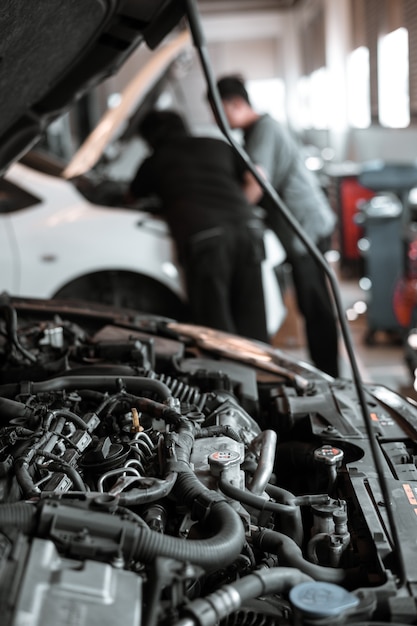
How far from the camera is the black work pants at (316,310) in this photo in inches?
192

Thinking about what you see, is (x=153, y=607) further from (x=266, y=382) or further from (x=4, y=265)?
(x=4, y=265)

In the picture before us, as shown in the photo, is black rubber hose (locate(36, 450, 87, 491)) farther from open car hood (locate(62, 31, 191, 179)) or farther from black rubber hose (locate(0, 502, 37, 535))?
open car hood (locate(62, 31, 191, 179))

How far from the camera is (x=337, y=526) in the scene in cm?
167

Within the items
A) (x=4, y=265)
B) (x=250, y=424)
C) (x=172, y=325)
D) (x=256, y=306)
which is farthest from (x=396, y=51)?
(x=250, y=424)

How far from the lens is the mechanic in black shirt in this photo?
452 centimetres

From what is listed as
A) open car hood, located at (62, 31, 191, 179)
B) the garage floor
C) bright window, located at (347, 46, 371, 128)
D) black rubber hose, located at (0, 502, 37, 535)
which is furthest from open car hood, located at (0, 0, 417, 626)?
bright window, located at (347, 46, 371, 128)

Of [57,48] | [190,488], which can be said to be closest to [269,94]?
[57,48]

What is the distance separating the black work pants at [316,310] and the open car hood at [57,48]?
2322mm

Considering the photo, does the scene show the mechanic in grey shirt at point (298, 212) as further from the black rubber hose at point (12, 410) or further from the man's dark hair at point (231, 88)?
the black rubber hose at point (12, 410)

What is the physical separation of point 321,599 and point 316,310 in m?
3.59

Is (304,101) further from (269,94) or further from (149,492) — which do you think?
(149,492)

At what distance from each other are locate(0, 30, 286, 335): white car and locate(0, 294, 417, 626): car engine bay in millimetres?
1842

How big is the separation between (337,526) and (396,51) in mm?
9036

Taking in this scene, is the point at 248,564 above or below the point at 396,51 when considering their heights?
Answer: above
